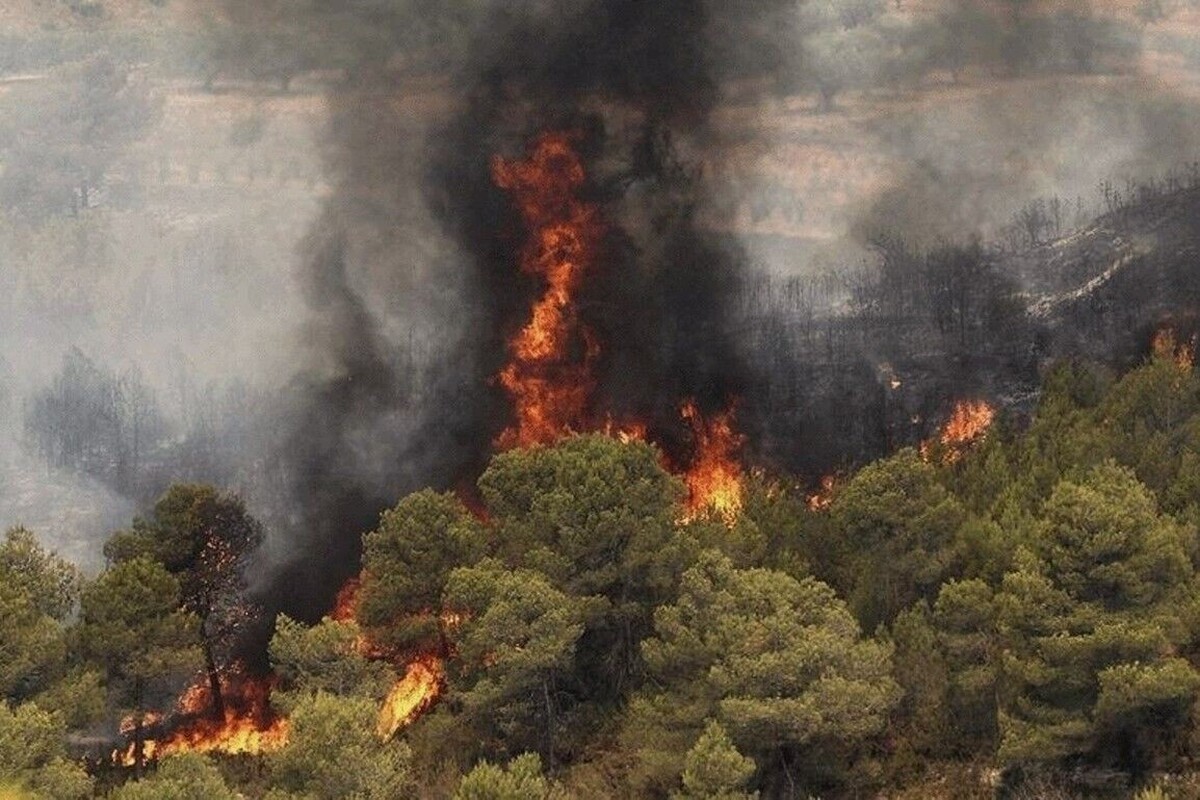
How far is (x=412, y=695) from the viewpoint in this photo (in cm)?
5794

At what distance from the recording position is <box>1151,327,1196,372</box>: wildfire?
71000 mm

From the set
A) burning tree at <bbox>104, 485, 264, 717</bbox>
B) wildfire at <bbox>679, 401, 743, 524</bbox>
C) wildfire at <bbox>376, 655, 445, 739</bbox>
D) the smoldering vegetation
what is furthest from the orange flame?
burning tree at <bbox>104, 485, 264, 717</bbox>

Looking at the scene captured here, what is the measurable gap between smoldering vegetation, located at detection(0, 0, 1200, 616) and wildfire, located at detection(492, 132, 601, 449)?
3.21 feet

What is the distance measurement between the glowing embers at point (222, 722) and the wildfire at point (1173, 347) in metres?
50.8

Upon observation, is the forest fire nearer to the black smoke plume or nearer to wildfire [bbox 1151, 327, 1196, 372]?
the black smoke plume

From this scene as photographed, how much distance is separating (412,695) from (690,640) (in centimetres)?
2492

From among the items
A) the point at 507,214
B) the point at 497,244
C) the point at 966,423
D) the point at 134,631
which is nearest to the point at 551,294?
the point at 497,244

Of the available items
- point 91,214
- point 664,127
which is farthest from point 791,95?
point 91,214

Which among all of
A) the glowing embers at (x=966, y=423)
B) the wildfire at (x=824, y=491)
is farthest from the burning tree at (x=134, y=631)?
the glowing embers at (x=966, y=423)

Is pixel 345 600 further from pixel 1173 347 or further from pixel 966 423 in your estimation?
pixel 1173 347

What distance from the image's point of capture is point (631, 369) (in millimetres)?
76375

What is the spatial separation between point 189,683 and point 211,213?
98.0ft

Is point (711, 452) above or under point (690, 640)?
under

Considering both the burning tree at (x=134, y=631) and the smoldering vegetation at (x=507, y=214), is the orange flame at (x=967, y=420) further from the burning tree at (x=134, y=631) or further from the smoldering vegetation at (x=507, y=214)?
the burning tree at (x=134, y=631)
